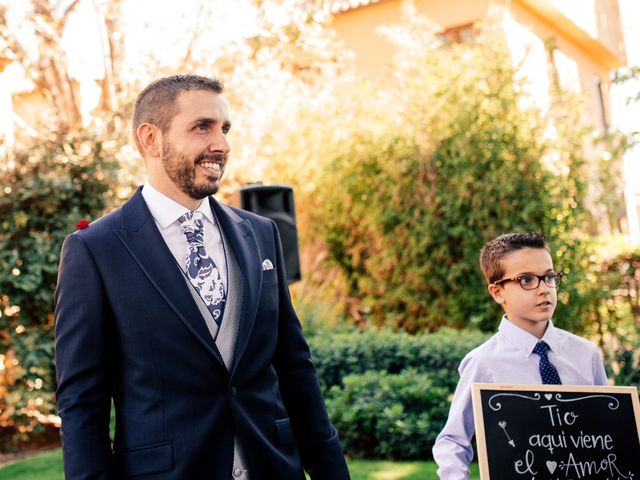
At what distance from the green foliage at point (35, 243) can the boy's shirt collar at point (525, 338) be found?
5.82m

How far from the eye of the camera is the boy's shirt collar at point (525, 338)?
115 inches

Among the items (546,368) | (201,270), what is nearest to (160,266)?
(201,270)

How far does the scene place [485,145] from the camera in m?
9.65

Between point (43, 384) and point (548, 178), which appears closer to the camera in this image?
point (43, 384)

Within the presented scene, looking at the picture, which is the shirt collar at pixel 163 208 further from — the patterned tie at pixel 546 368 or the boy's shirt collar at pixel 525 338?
the patterned tie at pixel 546 368

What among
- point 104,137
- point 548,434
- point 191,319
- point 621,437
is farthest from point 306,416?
point 104,137

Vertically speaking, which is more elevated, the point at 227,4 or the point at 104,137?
the point at 227,4

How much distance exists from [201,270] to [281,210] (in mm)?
5258

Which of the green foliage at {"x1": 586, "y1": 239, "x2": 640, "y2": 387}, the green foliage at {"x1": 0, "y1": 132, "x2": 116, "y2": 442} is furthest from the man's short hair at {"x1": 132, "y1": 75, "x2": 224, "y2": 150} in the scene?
the green foliage at {"x1": 586, "y1": 239, "x2": 640, "y2": 387}

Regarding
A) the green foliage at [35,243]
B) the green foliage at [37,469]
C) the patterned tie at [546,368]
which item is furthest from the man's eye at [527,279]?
the green foliage at [35,243]

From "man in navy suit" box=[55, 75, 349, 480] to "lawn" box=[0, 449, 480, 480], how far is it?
3.41m

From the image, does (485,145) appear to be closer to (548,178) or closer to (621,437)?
(548,178)

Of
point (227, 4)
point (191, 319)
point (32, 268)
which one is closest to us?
point (191, 319)

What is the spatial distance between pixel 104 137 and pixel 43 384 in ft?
9.13
